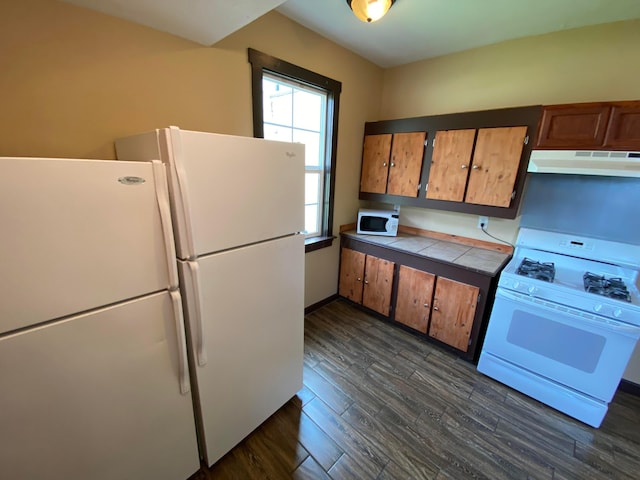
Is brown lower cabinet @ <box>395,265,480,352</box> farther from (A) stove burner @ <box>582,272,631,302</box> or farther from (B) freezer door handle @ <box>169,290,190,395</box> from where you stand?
(B) freezer door handle @ <box>169,290,190,395</box>

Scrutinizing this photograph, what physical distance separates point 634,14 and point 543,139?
0.90 metres

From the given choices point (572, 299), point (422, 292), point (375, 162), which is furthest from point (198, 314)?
point (375, 162)

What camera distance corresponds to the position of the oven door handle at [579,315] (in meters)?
1.53

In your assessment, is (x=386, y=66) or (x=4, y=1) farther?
(x=386, y=66)

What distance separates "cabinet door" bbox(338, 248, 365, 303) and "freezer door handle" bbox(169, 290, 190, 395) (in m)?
1.97

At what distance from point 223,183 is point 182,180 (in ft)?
0.57

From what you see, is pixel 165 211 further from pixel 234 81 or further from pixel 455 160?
pixel 455 160

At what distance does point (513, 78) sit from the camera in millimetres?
2201

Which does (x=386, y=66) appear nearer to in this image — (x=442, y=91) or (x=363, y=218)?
(x=442, y=91)

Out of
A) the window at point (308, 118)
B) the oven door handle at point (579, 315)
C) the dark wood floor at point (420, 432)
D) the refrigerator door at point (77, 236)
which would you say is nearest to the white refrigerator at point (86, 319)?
the refrigerator door at point (77, 236)

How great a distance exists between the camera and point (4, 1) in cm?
107

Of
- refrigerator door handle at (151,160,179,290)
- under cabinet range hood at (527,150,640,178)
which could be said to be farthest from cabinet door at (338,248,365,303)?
refrigerator door handle at (151,160,179,290)

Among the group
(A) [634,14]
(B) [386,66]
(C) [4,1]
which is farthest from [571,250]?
(C) [4,1]

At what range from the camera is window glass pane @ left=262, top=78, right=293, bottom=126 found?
6.91 ft
